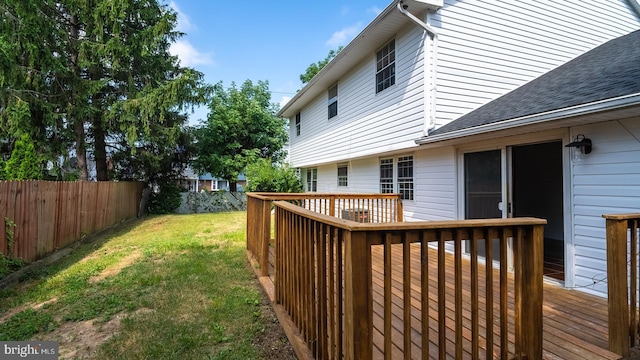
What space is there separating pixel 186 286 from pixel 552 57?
28.2 feet

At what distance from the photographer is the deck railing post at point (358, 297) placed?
163cm

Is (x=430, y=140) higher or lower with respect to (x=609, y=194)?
higher

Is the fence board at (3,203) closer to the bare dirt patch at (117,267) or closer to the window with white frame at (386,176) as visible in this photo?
the bare dirt patch at (117,267)

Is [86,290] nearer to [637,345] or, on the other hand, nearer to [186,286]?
[186,286]

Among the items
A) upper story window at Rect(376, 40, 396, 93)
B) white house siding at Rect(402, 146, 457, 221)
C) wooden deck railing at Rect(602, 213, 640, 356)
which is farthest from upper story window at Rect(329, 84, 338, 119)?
wooden deck railing at Rect(602, 213, 640, 356)

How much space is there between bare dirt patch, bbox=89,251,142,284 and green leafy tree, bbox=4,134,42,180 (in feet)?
8.54

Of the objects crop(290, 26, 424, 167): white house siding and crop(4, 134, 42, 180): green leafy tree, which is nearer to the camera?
crop(290, 26, 424, 167): white house siding

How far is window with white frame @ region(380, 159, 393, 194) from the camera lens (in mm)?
7625

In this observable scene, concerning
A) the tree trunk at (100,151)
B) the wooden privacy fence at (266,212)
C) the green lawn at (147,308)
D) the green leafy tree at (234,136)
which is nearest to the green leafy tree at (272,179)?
the green leafy tree at (234,136)

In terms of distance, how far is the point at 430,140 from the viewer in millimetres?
5352

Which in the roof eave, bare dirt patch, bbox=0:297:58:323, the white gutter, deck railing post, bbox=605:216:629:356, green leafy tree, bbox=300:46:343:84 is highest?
green leafy tree, bbox=300:46:343:84

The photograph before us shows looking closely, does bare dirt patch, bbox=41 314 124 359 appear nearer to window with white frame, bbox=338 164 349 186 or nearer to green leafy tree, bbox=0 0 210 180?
green leafy tree, bbox=0 0 210 180

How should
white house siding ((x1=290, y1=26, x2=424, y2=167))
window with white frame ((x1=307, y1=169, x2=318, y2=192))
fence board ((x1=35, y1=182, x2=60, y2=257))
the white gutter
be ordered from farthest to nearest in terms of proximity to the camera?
window with white frame ((x1=307, y1=169, x2=318, y2=192)), white house siding ((x1=290, y1=26, x2=424, y2=167)), fence board ((x1=35, y1=182, x2=60, y2=257)), the white gutter

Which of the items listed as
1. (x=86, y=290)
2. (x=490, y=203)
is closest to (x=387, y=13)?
(x=490, y=203)
